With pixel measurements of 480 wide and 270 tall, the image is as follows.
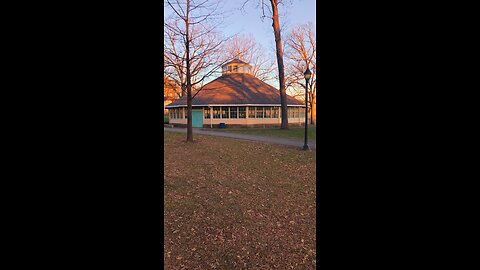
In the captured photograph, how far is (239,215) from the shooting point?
4.83m

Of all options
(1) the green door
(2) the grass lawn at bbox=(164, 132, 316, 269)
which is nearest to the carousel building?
(1) the green door

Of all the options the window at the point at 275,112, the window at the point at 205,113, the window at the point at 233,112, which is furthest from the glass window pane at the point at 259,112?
the window at the point at 205,113

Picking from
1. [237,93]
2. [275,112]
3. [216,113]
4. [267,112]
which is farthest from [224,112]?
[275,112]

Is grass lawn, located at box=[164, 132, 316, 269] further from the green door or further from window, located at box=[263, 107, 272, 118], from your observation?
window, located at box=[263, 107, 272, 118]

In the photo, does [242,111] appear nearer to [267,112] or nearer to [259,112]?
[259,112]

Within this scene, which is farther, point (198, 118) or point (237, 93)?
point (237, 93)

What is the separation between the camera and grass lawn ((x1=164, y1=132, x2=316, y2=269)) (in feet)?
11.4

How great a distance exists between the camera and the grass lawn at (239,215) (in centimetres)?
348

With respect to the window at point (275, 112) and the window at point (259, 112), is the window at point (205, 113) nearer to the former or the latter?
the window at point (259, 112)
